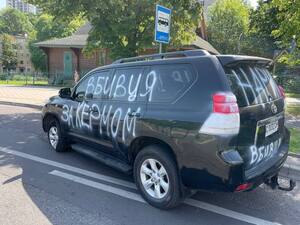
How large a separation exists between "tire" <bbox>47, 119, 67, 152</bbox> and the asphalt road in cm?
51

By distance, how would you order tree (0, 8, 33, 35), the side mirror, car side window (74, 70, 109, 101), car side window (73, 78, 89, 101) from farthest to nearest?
tree (0, 8, 33, 35) < the side mirror < car side window (73, 78, 89, 101) < car side window (74, 70, 109, 101)

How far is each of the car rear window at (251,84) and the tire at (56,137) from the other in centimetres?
372

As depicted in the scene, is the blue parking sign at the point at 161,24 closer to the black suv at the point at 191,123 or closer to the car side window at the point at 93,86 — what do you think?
the car side window at the point at 93,86

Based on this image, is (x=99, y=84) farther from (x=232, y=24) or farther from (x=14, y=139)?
(x=232, y=24)

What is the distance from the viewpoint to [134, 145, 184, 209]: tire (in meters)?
3.71

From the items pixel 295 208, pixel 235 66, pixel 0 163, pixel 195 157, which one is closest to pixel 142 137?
pixel 195 157

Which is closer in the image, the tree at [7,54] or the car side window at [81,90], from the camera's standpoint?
the car side window at [81,90]

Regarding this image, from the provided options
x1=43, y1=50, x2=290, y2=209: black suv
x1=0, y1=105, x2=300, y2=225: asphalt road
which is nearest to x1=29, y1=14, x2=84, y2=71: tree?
x1=0, y1=105, x2=300, y2=225: asphalt road

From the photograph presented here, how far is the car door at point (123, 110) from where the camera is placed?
4.15m

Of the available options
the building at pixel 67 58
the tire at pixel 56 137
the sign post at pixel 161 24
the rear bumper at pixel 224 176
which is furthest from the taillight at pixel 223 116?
the building at pixel 67 58

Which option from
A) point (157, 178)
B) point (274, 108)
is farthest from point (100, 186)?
point (274, 108)

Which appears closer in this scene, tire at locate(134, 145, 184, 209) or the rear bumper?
the rear bumper

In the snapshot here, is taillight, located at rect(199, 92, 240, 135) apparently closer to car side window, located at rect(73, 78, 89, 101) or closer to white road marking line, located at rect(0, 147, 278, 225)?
white road marking line, located at rect(0, 147, 278, 225)

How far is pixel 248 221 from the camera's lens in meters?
3.65
